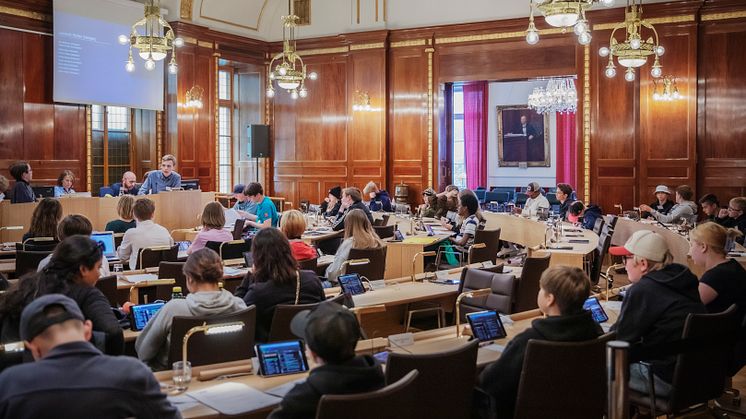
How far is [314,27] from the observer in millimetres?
16219

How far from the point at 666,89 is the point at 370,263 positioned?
840cm

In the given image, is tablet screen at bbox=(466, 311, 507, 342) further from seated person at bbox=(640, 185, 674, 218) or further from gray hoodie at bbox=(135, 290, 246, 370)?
seated person at bbox=(640, 185, 674, 218)

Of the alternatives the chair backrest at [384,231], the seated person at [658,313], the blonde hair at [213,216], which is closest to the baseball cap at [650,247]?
the seated person at [658,313]

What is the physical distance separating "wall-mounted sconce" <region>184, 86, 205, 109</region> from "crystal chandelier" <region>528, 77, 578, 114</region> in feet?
23.0

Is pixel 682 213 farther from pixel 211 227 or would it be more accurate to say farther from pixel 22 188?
pixel 22 188

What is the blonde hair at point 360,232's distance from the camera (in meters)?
6.62

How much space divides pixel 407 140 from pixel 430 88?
113 centimetres

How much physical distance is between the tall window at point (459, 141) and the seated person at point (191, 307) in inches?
606

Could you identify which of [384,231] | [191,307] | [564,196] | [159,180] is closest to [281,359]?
[191,307]

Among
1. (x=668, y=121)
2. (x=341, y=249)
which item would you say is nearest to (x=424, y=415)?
(x=341, y=249)

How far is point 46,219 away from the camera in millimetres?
6371

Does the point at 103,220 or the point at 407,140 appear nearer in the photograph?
the point at 103,220

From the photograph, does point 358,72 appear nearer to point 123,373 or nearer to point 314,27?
point 314,27

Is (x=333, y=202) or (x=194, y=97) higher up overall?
(x=194, y=97)
